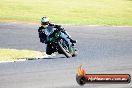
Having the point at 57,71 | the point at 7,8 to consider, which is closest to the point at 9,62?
the point at 57,71

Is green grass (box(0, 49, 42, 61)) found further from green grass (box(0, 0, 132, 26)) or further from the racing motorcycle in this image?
green grass (box(0, 0, 132, 26))

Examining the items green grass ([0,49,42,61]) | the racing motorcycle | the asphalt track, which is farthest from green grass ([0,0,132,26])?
the racing motorcycle

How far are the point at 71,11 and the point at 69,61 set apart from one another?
32.4 m

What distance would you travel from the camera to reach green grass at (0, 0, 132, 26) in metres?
45.0

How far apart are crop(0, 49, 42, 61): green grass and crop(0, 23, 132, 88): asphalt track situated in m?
1.34

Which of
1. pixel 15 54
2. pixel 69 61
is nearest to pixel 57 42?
pixel 69 61

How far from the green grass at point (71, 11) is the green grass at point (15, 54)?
1818 cm

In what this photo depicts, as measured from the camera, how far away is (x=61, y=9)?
54.7 meters

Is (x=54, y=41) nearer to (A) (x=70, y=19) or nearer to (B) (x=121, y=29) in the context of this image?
(B) (x=121, y=29)

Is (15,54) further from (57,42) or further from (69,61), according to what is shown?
(57,42)

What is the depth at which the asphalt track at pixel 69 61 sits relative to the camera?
16.3 metres

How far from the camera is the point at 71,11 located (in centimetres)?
5316

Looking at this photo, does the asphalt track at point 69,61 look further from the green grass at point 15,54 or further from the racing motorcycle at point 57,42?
the green grass at point 15,54

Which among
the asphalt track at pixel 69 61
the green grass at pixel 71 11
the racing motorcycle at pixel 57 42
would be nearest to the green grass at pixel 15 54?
the asphalt track at pixel 69 61
